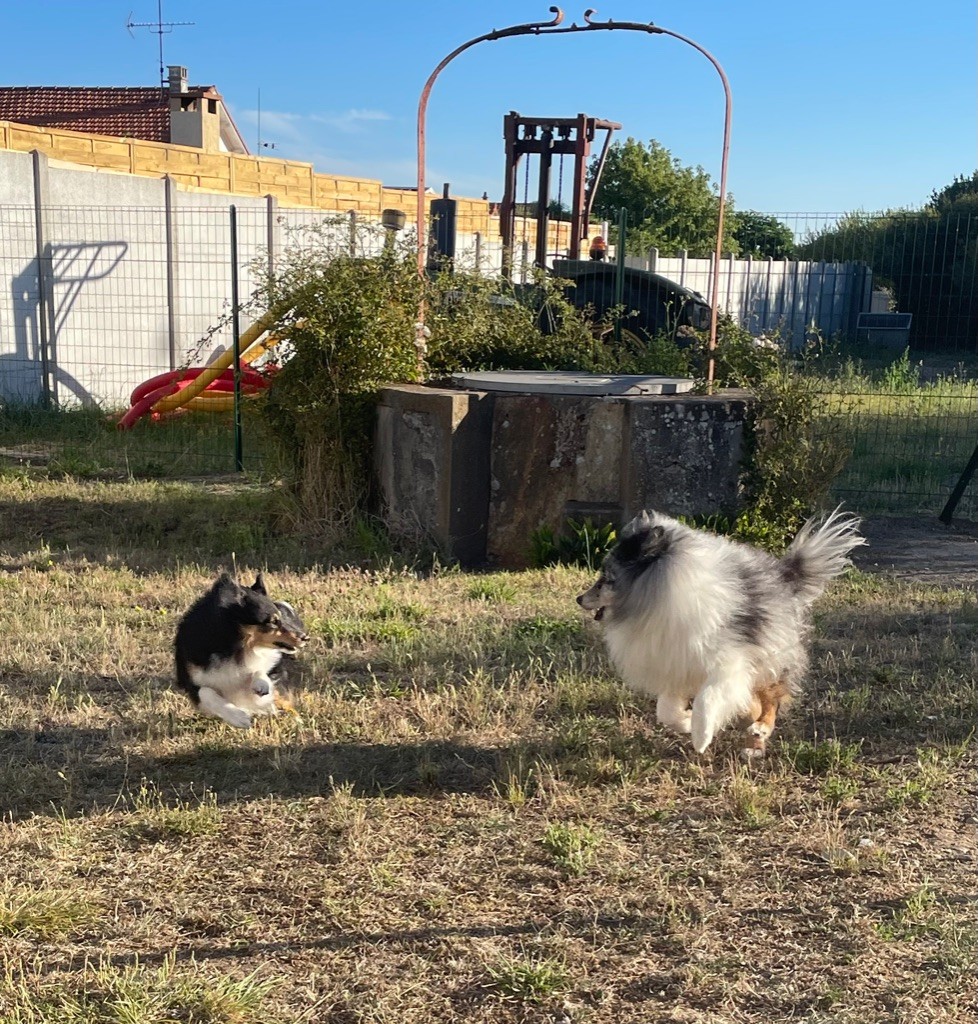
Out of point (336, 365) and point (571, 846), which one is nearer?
point (571, 846)

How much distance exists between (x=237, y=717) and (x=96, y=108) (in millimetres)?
34886

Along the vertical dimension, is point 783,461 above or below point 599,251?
below

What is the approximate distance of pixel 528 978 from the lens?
9.89ft

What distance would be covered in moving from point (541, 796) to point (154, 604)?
345cm

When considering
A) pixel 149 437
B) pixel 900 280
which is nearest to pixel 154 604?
pixel 149 437

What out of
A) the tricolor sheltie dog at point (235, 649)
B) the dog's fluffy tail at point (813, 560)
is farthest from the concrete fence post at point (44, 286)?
the dog's fluffy tail at point (813, 560)

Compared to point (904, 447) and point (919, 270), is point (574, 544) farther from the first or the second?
point (919, 270)

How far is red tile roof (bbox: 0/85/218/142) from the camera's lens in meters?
33.6

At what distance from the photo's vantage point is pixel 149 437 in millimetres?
12375

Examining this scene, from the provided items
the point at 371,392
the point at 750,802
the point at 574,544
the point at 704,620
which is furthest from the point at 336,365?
the point at 750,802

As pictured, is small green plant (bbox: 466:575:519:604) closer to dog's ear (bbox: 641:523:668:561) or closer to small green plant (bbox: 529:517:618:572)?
small green plant (bbox: 529:517:618:572)

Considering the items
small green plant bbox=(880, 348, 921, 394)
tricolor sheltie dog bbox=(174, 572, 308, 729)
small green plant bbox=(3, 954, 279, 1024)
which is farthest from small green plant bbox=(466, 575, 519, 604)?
small green plant bbox=(880, 348, 921, 394)

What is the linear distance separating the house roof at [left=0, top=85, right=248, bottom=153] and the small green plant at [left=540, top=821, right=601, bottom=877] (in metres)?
33.6

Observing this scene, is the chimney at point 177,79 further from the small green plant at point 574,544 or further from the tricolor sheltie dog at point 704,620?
the tricolor sheltie dog at point 704,620
